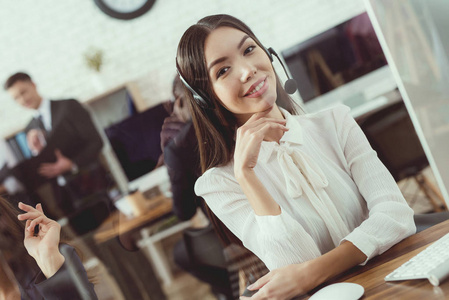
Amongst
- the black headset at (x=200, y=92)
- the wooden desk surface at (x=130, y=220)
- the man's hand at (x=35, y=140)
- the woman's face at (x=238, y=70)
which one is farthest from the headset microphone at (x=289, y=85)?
the man's hand at (x=35, y=140)

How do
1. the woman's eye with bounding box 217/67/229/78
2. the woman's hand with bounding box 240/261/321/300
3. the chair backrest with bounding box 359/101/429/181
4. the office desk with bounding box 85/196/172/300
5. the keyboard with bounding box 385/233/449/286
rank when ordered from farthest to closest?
the chair backrest with bounding box 359/101/429/181 → the office desk with bounding box 85/196/172/300 → the woman's eye with bounding box 217/67/229/78 → the woman's hand with bounding box 240/261/321/300 → the keyboard with bounding box 385/233/449/286

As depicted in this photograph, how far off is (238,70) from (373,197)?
1.45 ft

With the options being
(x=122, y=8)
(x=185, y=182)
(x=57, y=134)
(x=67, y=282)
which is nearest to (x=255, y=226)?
(x=185, y=182)

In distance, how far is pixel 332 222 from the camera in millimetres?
1083

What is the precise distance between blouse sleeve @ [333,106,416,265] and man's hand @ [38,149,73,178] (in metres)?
0.72

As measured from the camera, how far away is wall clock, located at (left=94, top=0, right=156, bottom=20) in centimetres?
123

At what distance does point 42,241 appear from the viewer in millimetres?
1084

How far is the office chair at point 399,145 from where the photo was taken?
1.29 metres

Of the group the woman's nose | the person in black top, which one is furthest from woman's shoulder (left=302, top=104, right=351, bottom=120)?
the person in black top

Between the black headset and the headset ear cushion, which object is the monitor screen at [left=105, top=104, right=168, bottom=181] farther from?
the headset ear cushion

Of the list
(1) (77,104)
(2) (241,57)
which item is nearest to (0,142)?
(1) (77,104)

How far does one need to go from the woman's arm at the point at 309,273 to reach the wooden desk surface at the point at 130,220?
0.37m

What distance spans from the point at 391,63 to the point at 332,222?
0.54m

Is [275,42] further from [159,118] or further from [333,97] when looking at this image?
[159,118]
